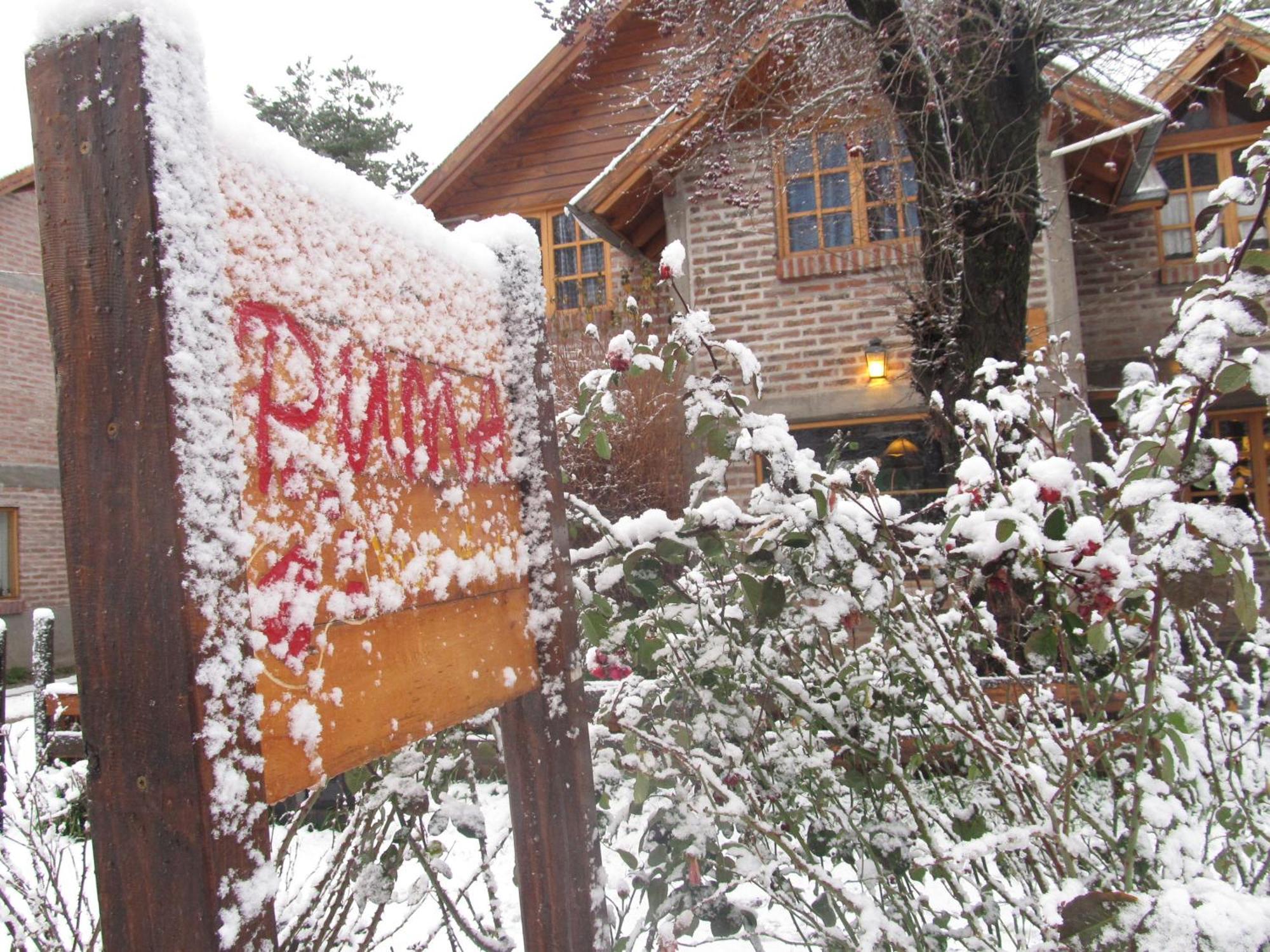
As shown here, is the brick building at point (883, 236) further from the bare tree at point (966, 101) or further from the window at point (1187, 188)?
the bare tree at point (966, 101)

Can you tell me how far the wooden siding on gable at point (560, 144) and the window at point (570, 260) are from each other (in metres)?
0.22

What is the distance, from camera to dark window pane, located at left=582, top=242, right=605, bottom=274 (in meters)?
9.12

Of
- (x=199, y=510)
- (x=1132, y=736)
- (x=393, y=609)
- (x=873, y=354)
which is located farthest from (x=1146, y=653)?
(x=873, y=354)

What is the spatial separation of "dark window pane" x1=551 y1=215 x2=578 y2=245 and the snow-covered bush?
771 cm

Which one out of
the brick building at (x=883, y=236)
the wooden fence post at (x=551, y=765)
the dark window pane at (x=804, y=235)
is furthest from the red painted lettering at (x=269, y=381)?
the dark window pane at (x=804, y=235)

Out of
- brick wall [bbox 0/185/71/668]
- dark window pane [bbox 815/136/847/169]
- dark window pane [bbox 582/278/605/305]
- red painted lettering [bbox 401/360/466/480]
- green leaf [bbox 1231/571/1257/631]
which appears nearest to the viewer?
red painted lettering [bbox 401/360/466/480]

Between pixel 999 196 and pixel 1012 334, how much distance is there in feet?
2.35

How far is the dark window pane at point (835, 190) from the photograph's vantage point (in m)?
7.18

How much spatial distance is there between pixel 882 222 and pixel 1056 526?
6091mm

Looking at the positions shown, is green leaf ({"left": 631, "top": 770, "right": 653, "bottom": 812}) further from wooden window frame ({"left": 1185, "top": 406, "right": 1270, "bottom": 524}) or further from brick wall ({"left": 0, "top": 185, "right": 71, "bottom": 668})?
brick wall ({"left": 0, "top": 185, "right": 71, "bottom": 668})

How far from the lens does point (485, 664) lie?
1.16 meters

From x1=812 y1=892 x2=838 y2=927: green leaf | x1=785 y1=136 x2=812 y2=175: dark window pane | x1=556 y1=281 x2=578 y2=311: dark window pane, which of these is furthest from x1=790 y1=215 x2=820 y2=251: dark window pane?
x1=812 y1=892 x2=838 y2=927: green leaf

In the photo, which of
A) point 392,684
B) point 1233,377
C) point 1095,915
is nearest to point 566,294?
point 1233,377

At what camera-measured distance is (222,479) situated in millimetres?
756
